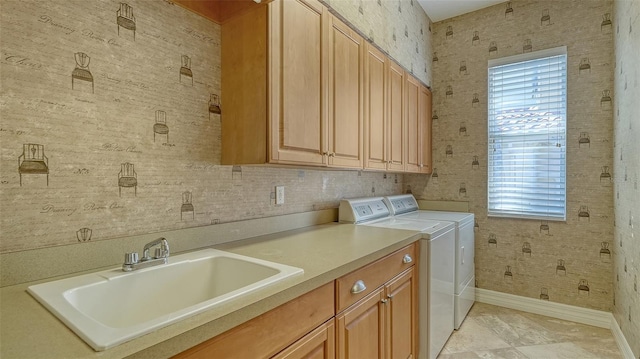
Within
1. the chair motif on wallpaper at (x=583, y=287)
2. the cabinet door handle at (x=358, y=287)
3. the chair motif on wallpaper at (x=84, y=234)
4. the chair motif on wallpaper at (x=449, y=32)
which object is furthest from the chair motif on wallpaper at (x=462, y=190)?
the chair motif on wallpaper at (x=84, y=234)

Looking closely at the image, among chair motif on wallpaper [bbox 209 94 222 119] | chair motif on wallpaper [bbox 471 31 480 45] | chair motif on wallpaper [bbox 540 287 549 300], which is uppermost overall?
chair motif on wallpaper [bbox 471 31 480 45]

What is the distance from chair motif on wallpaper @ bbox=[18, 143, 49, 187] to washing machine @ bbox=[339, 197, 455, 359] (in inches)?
65.1

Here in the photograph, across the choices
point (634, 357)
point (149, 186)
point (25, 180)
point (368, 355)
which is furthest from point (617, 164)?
point (25, 180)

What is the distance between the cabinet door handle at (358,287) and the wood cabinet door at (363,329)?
61mm

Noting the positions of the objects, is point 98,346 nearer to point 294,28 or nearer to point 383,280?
point 383,280

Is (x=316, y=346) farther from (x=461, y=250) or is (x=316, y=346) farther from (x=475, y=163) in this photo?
(x=475, y=163)

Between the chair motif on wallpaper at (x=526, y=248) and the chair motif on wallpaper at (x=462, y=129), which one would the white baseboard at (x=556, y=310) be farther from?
the chair motif on wallpaper at (x=462, y=129)

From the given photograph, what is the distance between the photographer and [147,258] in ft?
3.65

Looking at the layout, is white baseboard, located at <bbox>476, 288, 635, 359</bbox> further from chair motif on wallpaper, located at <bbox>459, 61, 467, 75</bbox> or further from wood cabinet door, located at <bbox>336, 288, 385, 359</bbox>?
chair motif on wallpaper, located at <bbox>459, 61, 467, 75</bbox>

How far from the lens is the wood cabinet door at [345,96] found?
5.74 feet

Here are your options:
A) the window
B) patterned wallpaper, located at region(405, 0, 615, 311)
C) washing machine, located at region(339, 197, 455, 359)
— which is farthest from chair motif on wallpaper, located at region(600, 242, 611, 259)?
washing machine, located at region(339, 197, 455, 359)

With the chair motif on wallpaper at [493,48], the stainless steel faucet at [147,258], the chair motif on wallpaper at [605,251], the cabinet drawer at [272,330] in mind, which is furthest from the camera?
the chair motif on wallpaper at [493,48]

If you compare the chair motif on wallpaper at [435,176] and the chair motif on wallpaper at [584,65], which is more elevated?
the chair motif on wallpaper at [584,65]

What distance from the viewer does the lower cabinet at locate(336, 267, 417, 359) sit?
1252 millimetres
